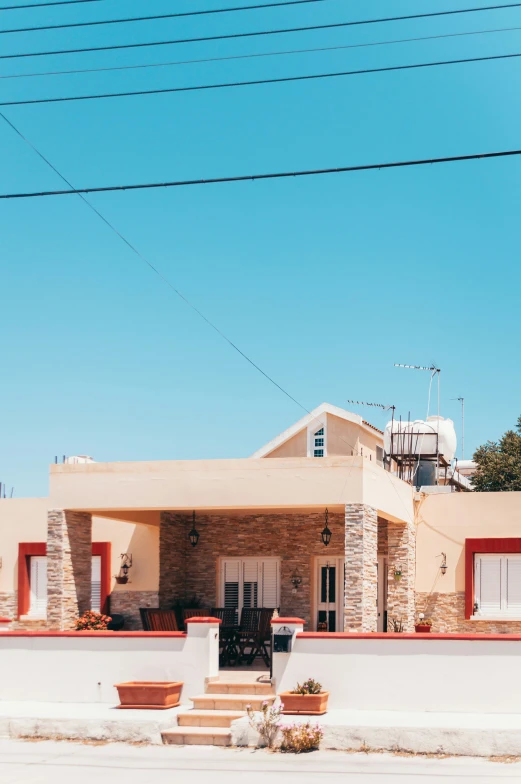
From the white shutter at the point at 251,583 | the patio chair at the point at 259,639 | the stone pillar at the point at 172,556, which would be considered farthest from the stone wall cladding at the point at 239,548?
the patio chair at the point at 259,639

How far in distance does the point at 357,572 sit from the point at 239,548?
4976 mm

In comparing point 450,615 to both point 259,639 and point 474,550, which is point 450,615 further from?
point 259,639

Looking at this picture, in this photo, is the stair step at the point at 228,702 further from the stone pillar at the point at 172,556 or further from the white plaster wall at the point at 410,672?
the stone pillar at the point at 172,556

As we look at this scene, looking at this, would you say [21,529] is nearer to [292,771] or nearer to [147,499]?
[147,499]

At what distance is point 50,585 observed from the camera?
59.6 ft

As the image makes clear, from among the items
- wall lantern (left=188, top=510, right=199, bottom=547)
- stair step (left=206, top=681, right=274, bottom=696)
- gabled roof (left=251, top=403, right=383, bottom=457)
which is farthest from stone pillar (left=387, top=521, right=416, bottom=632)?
gabled roof (left=251, top=403, right=383, bottom=457)

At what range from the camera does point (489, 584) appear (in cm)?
2039

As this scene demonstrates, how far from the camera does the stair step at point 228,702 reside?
14625 millimetres

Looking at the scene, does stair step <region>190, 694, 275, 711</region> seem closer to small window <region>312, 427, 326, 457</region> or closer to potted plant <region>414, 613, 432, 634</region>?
potted plant <region>414, 613, 432, 634</region>

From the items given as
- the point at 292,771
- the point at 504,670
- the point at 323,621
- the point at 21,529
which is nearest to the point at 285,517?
the point at 323,621

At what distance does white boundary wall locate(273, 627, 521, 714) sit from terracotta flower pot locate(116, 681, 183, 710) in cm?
155

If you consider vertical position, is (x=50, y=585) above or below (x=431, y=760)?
above

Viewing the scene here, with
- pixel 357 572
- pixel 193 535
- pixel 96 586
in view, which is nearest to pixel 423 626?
pixel 357 572

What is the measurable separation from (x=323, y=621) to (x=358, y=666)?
21.2ft
